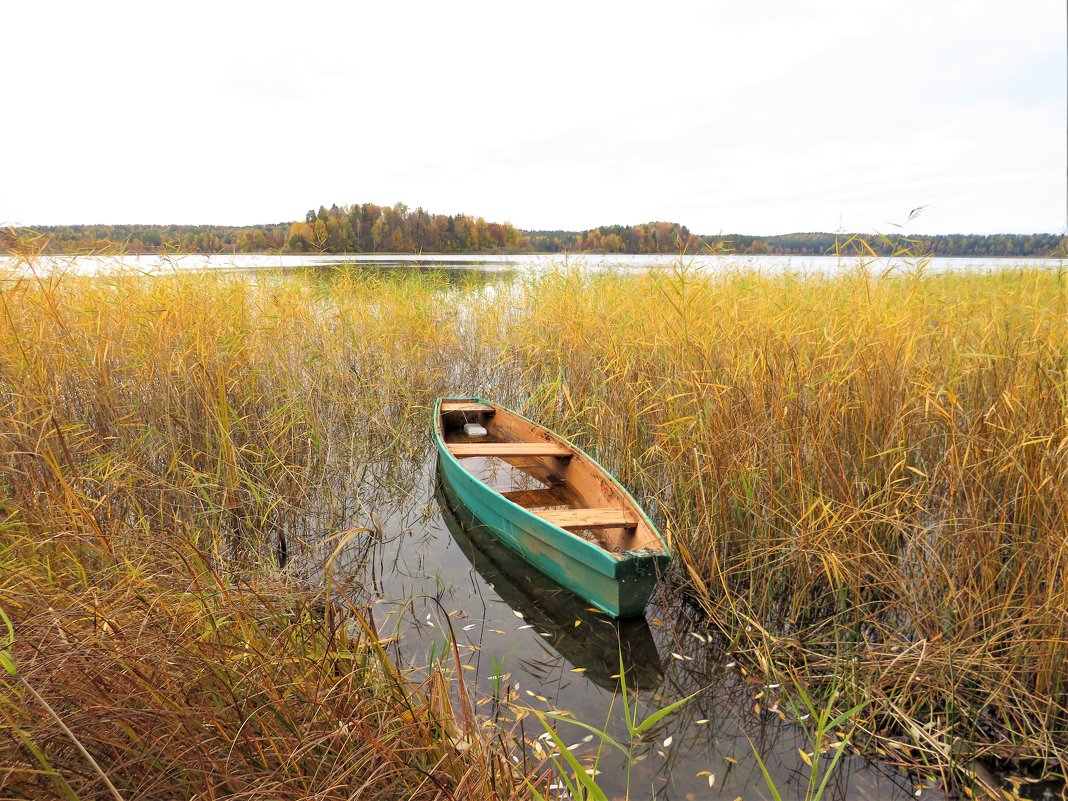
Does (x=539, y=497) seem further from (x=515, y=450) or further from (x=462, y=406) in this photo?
(x=462, y=406)

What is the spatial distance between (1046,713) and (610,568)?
204 cm

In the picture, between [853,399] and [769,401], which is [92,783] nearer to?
[769,401]

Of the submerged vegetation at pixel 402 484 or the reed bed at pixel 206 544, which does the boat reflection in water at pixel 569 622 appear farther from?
the reed bed at pixel 206 544

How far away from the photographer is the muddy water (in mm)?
2674

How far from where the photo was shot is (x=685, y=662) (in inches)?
138

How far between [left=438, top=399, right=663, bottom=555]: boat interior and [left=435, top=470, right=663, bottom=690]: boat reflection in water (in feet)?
1.49

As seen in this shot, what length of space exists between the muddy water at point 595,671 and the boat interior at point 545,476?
50 cm

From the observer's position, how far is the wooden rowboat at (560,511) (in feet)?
12.0

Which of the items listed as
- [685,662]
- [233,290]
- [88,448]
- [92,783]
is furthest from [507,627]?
[233,290]

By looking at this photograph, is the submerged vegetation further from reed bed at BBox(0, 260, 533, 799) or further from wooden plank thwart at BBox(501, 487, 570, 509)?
wooden plank thwart at BBox(501, 487, 570, 509)

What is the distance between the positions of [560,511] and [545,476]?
1450 millimetres

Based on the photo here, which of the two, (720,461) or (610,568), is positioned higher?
(720,461)

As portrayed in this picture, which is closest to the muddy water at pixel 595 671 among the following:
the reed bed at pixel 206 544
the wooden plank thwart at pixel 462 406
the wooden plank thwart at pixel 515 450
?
the reed bed at pixel 206 544

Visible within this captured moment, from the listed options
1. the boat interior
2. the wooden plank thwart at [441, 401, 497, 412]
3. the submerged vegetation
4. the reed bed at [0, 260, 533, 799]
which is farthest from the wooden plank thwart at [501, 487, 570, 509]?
the wooden plank thwart at [441, 401, 497, 412]
